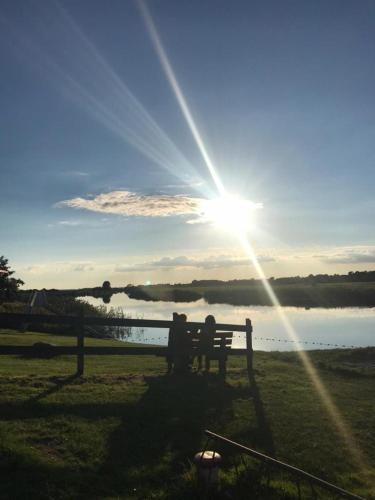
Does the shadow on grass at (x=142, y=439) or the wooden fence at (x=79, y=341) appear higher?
the wooden fence at (x=79, y=341)

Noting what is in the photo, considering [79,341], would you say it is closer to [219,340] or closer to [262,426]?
[219,340]

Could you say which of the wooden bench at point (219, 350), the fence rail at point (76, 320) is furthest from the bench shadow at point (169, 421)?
the fence rail at point (76, 320)

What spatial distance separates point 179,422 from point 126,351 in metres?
4.57

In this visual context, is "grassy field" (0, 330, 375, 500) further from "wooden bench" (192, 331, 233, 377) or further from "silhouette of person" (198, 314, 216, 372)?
"silhouette of person" (198, 314, 216, 372)

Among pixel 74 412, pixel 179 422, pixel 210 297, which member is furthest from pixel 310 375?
pixel 210 297

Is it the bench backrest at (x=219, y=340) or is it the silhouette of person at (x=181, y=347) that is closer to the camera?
the silhouette of person at (x=181, y=347)

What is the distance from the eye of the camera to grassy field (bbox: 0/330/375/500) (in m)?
7.47

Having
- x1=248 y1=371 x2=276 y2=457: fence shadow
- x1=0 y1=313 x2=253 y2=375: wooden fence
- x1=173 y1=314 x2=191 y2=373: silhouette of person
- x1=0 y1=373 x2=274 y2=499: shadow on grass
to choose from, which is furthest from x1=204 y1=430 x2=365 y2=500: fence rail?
x1=173 y1=314 x2=191 y2=373: silhouette of person

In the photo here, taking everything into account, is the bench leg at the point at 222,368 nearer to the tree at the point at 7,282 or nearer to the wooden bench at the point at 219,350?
the wooden bench at the point at 219,350

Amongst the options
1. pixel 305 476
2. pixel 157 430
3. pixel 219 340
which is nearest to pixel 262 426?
pixel 157 430

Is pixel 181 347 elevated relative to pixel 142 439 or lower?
elevated

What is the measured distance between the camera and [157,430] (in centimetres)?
1012

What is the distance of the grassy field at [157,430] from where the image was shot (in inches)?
294

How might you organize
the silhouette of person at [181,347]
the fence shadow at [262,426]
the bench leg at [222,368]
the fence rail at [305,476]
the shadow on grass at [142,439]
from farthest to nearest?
1. the bench leg at [222,368]
2. the silhouette of person at [181,347]
3. the fence shadow at [262,426]
4. the shadow on grass at [142,439]
5. the fence rail at [305,476]
